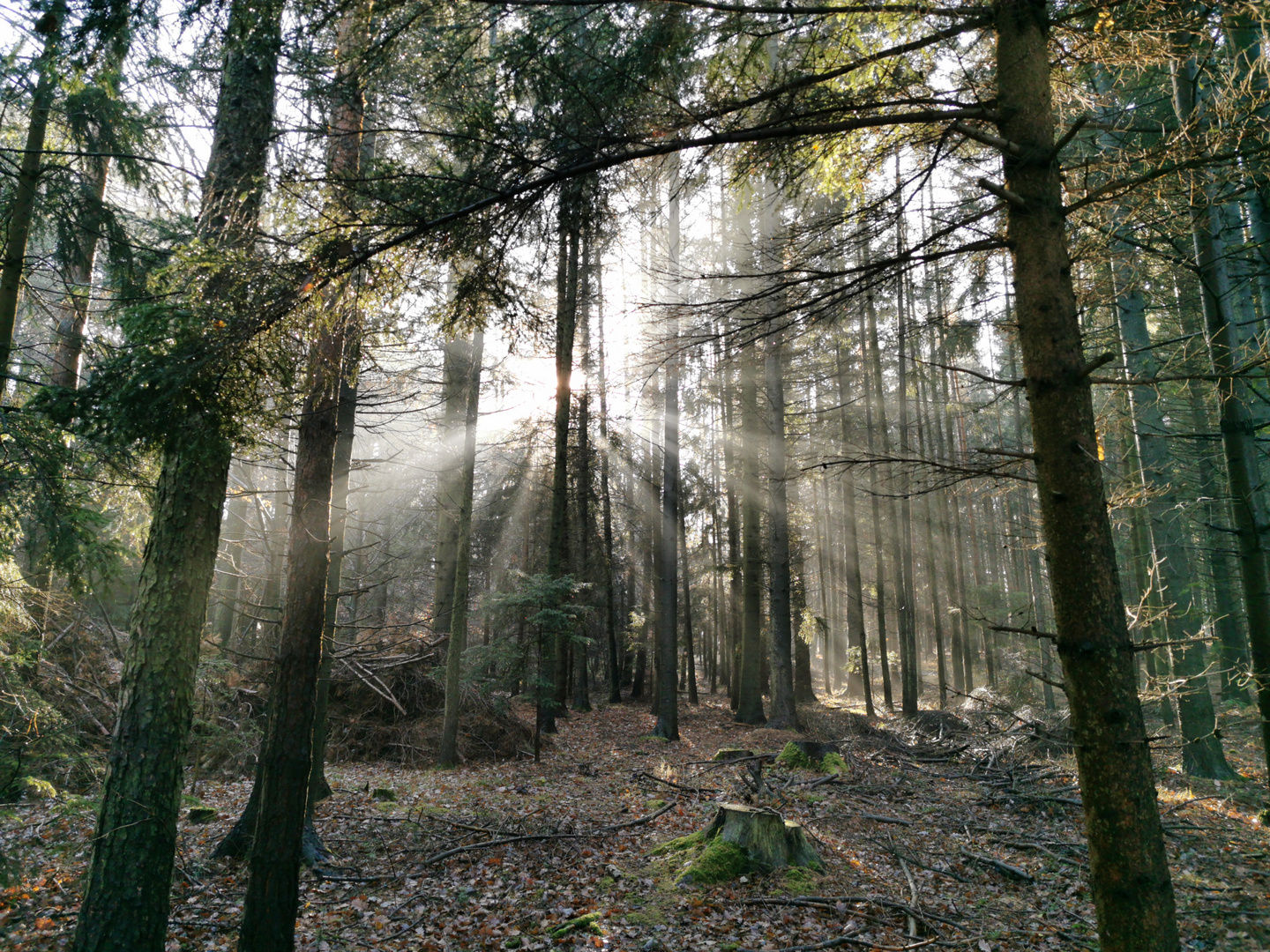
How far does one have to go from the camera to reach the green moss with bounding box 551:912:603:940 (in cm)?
502

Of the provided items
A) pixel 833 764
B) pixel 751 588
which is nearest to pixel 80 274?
pixel 833 764

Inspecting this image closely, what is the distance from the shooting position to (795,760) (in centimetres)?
1059

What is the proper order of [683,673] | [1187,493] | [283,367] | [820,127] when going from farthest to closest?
1. [683,673]
2. [1187,493]
3. [283,367]
4. [820,127]

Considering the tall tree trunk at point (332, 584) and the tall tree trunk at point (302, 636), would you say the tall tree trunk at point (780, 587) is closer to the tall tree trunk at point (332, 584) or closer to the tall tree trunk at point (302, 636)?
the tall tree trunk at point (332, 584)

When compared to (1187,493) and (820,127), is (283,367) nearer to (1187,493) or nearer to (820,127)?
(820,127)

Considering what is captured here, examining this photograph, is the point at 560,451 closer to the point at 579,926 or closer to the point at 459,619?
the point at 459,619

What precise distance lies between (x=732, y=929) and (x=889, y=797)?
4.59m

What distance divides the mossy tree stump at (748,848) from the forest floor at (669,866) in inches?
6.5

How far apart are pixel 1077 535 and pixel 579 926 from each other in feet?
15.4

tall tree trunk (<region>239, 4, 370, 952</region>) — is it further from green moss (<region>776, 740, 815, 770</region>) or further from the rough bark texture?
green moss (<region>776, 740, 815, 770</region>)

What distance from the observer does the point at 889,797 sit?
28.8 feet

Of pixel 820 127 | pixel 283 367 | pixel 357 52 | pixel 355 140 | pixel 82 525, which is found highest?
pixel 355 140

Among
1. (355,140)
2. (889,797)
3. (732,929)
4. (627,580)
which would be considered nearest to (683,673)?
(627,580)

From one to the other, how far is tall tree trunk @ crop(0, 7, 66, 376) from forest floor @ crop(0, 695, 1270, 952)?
4545 millimetres
